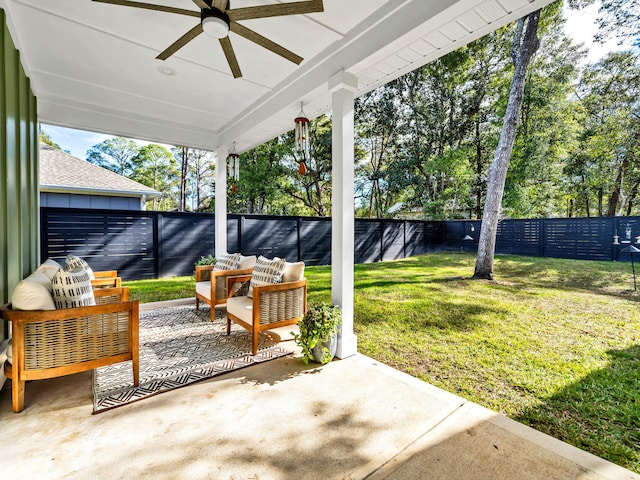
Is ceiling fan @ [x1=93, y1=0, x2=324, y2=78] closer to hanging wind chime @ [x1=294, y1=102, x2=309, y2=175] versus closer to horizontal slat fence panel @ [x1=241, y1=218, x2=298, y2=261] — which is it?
hanging wind chime @ [x1=294, y1=102, x2=309, y2=175]

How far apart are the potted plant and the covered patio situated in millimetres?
126

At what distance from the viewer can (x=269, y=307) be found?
3.00m

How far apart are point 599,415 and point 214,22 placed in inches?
143

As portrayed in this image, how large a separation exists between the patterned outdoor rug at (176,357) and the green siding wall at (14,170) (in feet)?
3.30

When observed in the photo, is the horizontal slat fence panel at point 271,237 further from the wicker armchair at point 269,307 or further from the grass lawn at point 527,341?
the wicker armchair at point 269,307

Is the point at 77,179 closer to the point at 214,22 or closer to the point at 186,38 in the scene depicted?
the point at 186,38

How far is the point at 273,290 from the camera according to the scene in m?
2.97

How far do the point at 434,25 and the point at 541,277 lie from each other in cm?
645

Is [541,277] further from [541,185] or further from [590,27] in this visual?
[590,27]

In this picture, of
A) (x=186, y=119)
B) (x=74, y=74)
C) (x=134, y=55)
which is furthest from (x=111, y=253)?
(x=134, y=55)

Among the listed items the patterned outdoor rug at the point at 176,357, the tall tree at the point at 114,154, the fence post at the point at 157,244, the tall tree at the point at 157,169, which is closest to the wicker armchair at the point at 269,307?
the patterned outdoor rug at the point at 176,357

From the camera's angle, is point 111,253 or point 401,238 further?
point 401,238

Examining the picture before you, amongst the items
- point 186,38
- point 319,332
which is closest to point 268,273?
point 319,332

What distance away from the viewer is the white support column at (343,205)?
282 centimetres
